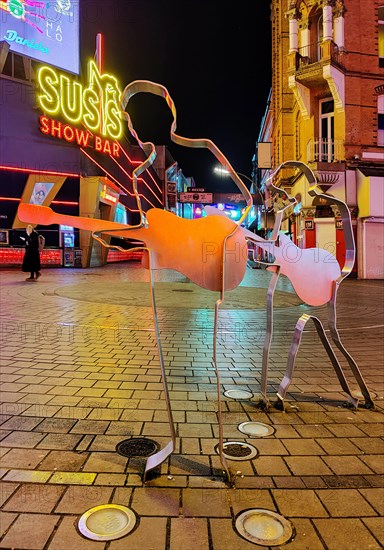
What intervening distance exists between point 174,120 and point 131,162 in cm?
3803

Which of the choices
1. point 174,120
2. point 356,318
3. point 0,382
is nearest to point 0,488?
point 0,382

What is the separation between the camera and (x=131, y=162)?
39156 millimetres

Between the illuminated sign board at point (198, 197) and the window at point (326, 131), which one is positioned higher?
the illuminated sign board at point (198, 197)

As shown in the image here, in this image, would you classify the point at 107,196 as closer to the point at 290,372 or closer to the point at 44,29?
the point at 44,29

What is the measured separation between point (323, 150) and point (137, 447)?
20586 mm

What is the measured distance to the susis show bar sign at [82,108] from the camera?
24766 mm

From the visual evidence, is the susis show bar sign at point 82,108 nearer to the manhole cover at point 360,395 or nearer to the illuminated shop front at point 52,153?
the illuminated shop front at point 52,153

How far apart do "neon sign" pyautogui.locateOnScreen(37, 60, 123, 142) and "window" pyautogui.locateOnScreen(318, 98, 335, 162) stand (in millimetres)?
10946

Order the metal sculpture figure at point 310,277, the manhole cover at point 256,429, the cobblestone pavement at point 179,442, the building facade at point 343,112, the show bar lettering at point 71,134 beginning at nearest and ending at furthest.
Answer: the cobblestone pavement at point 179,442 → the manhole cover at point 256,429 → the metal sculpture figure at point 310,277 → the building facade at point 343,112 → the show bar lettering at point 71,134

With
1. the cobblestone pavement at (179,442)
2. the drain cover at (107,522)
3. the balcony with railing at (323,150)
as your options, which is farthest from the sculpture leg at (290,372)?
the balcony with railing at (323,150)

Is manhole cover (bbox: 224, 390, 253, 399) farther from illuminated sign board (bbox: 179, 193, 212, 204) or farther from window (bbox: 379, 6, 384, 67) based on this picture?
illuminated sign board (bbox: 179, 193, 212, 204)

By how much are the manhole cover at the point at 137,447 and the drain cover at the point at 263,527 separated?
964 millimetres

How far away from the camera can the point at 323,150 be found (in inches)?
822

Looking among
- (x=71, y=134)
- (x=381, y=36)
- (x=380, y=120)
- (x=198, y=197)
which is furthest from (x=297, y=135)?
(x=198, y=197)
